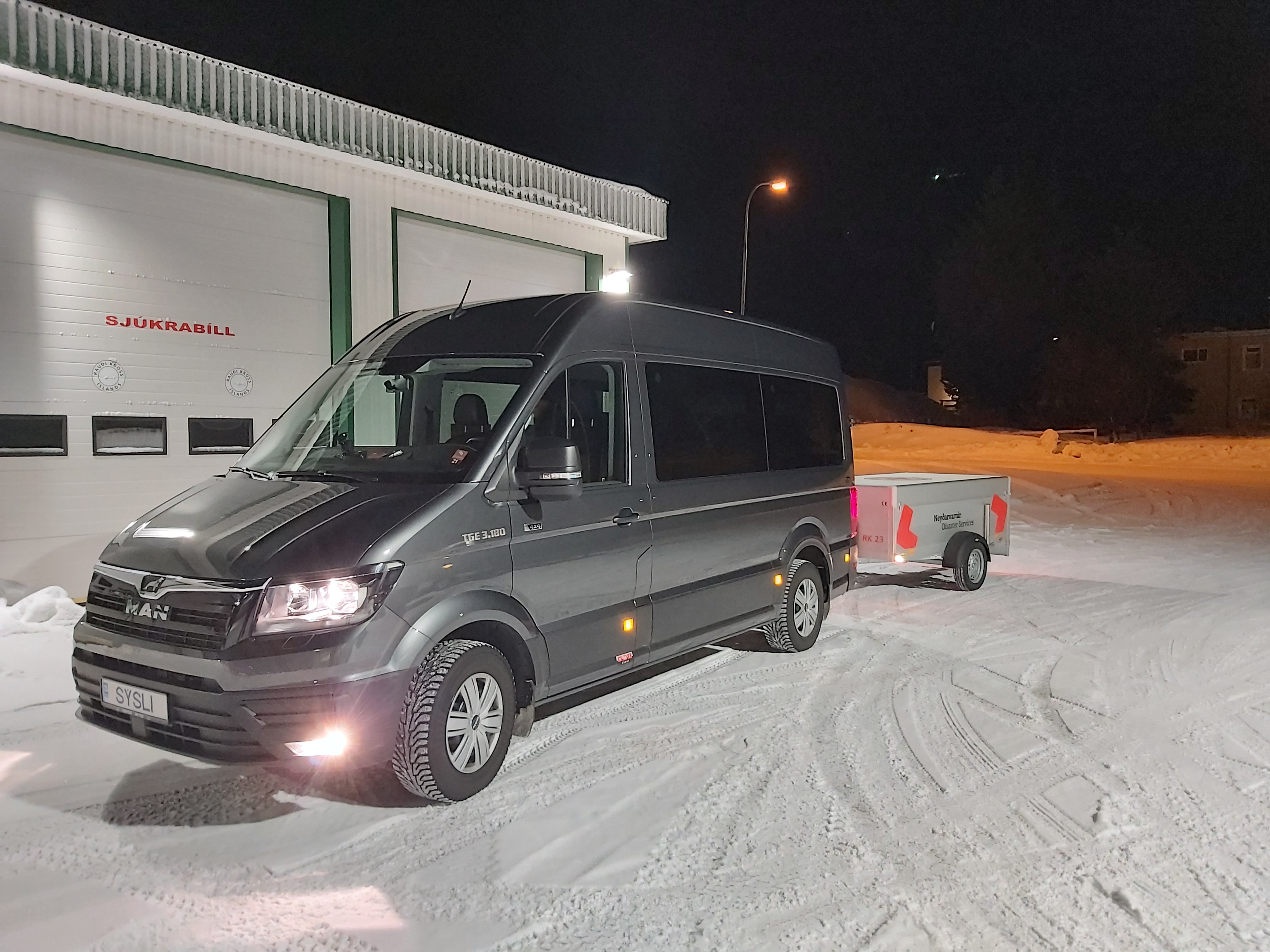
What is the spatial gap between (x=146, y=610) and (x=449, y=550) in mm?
1382

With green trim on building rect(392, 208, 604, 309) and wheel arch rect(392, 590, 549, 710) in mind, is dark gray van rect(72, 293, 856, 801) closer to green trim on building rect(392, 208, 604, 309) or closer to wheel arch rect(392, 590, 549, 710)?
wheel arch rect(392, 590, 549, 710)

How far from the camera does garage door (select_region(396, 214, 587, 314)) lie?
41.5ft

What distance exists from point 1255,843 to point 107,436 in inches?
390

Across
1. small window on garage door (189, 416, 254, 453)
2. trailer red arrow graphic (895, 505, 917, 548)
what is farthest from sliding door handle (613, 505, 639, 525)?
small window on garage door (189, 416, 254, 453)

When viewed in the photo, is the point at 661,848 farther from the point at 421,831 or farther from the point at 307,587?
the point at 307,587

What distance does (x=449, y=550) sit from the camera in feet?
14.9

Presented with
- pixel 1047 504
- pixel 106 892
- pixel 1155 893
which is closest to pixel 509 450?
pixel 106 892

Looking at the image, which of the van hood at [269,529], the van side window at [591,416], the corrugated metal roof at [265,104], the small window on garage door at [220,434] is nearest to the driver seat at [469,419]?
the van side window at [591,416]

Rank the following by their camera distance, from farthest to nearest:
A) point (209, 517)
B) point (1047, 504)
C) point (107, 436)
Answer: point (1047, 504) < point (107, 436) < point (209, 517)

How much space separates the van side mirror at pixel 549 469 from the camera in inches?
190

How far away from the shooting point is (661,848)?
4160 mm

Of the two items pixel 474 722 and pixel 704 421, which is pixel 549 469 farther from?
pixel 704 421

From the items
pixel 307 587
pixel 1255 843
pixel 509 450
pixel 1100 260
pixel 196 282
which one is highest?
pixel 1100 260

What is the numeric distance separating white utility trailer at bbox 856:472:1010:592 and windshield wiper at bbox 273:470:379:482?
5665 millimetres
